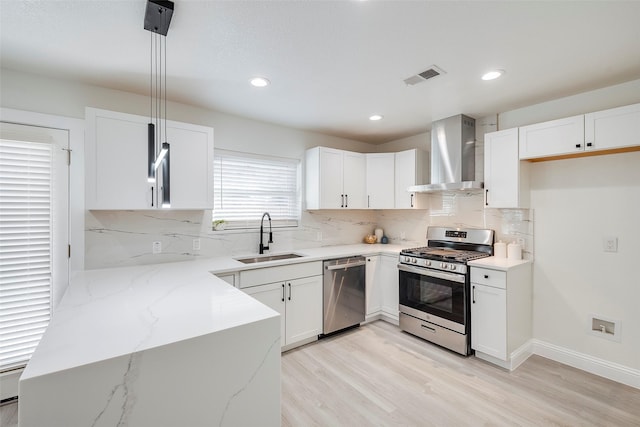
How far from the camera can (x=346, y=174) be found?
3963 mm

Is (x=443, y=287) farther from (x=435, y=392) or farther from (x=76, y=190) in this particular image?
(x=76, y=190)

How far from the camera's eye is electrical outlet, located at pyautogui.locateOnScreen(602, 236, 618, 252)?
100 inches

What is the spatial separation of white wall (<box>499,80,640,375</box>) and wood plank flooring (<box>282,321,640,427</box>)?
0.35 m

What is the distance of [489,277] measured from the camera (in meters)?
2.76

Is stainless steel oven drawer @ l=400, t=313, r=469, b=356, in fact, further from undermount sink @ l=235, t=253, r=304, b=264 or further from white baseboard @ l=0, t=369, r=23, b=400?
white baseboard @ l=0, t=369, r=23, b=400

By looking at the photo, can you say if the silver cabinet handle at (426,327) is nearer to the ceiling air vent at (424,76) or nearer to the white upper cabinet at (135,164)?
the ceiling air vent at (424,76)

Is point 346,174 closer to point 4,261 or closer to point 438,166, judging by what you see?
point 438,166

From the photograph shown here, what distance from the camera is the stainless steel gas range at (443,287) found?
2.90 m

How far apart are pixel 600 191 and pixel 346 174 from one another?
8.40ft

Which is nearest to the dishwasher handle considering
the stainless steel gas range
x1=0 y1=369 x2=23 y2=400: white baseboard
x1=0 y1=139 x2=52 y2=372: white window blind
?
the stainless steel gas range

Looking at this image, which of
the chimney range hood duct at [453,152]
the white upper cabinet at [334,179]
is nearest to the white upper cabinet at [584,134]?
the chimney range hood duct at [453,152]

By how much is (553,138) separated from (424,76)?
1.37 m

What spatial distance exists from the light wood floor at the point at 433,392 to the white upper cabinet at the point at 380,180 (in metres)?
1.88

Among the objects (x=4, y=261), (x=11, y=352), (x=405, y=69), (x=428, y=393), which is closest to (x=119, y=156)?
(x=4, y=261)
